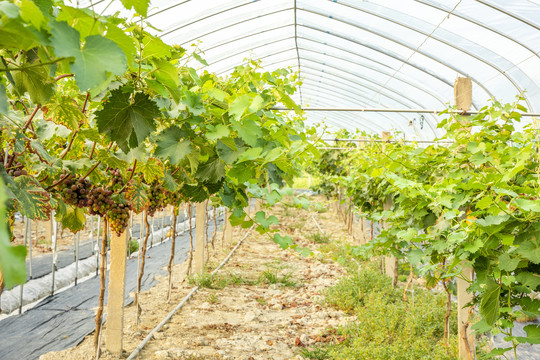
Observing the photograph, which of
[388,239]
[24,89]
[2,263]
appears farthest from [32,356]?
[2,263]

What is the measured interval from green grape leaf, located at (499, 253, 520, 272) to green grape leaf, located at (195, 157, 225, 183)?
118 cm

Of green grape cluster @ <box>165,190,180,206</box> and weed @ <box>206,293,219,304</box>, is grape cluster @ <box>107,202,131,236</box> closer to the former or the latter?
green grape cluster @ <box>165,190,180,206</box>

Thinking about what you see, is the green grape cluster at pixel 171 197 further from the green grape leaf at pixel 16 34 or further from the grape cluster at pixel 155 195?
the green grape leaf at pixel 16 34

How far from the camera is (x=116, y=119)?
1.08 metres

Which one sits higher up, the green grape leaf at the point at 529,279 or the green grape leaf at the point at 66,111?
the green grape leaf at the point at 66,111

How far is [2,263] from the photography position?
303 mm

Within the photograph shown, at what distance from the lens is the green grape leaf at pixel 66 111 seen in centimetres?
138

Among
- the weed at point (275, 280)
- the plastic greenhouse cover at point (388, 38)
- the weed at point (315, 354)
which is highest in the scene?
the plastic greenhouse cover at point (388, 38)

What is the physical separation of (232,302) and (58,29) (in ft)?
16.7

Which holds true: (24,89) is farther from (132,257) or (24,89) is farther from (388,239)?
(132,257)

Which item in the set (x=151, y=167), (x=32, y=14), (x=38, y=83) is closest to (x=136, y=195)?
(x=151, y=167)

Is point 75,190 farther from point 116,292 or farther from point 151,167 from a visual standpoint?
point 116,292

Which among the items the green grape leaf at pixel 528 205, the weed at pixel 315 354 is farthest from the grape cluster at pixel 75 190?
the weed at pixel 315 354

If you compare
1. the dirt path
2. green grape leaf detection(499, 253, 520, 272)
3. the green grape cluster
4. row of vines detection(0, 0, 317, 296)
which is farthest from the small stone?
green grape leaf detection(499, 253, 520, 272)
